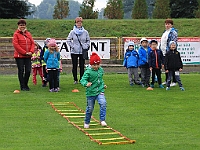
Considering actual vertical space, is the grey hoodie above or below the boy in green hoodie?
above

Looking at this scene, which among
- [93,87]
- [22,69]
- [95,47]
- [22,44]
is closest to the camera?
[93,87]

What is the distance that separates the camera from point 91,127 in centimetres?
1045

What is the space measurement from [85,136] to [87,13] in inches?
1280

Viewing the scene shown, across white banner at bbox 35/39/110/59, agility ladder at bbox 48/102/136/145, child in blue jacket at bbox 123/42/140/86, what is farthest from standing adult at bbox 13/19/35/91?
white banner at bbox 35/39/110/59

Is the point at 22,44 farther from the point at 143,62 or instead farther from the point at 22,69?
the point at 143,62

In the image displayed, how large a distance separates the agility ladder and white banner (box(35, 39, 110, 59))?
13.7m

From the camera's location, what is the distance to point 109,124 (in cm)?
1080

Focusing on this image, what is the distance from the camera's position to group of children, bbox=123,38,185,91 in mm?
16453

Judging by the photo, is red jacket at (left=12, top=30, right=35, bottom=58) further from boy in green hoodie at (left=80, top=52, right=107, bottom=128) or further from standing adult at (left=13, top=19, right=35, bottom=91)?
boy in green hoodie at (left=80, top=52, right=107, bottom=128)

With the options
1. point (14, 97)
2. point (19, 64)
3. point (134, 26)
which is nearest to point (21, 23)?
point (19, 64)

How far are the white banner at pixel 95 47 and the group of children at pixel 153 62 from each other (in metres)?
9.32

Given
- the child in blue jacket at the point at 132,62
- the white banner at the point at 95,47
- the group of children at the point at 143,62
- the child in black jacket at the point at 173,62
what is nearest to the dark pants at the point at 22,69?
the group of children at the point at 143,62

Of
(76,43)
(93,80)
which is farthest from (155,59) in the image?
(93,80)

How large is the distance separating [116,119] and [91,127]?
105 cm
